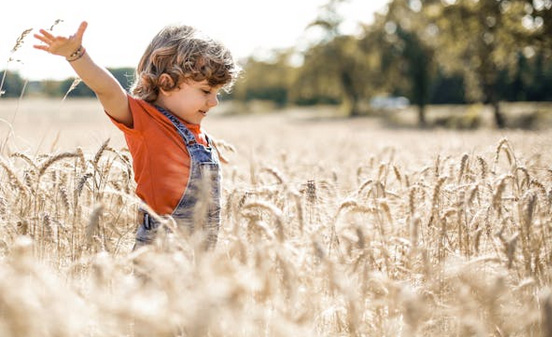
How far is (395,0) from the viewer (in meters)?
34.7

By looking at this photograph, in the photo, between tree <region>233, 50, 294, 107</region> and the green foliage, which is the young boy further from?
tree <region>233, 50, 294, 107</region>

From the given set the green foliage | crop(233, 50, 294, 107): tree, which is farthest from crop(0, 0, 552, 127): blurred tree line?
crop(233, 50, 294, 107): tree

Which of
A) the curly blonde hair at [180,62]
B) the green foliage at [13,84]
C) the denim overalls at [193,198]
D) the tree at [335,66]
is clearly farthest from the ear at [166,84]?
the tree at [335,66]

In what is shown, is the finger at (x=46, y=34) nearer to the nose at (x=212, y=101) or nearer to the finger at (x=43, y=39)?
the finger at (x=43, y=39)

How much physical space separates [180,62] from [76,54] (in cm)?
57

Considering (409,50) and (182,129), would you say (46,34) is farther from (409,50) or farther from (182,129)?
(409,50)

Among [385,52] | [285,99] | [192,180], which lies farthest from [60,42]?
[285,99]

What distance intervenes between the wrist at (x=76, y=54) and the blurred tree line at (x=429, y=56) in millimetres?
1037

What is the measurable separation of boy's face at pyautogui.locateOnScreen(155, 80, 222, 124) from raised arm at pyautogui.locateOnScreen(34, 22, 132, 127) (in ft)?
1.12

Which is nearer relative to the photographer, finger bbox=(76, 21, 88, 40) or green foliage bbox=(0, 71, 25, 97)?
finger bbox=(76, 21, 88, 40)

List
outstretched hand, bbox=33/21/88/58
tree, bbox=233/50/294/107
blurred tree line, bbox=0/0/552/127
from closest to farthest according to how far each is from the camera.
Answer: outstretched hand, bbox=33/21/88/58 < blurred tree line, bbox=0/0/552/127 < tree, bbox=233/50/294/107

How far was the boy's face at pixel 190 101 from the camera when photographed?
2.79m

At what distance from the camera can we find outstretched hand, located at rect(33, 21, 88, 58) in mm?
2309

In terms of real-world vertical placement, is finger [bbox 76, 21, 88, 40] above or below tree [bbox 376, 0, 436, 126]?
below
